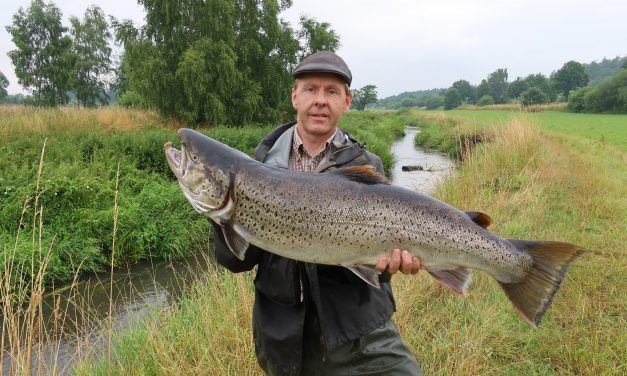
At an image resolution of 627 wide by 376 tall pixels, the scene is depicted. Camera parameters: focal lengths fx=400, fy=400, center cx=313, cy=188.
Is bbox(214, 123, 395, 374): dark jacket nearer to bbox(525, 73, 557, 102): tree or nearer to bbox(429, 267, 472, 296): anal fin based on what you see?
bbox(429, 267, 472, 296): anal fin

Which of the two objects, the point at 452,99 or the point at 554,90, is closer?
the point at 554,90

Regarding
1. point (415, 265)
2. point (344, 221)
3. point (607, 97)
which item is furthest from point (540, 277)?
point (607, 97)

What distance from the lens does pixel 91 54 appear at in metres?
38.1

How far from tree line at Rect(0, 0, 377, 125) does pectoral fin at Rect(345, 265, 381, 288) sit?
18338 millimetres

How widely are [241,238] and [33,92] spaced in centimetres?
3943

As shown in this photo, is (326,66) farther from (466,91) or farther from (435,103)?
(466,91)

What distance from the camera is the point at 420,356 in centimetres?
359

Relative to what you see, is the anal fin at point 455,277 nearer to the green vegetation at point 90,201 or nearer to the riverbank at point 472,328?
the riverbank at point 472,328

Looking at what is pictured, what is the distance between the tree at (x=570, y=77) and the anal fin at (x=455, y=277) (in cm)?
12327

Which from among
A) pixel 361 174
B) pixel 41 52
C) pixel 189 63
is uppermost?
pixel 41 52

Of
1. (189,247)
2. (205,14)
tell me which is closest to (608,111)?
(205,14)

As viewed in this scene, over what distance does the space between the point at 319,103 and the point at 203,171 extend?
74 centimetres

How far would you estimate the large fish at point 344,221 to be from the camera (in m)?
2.02

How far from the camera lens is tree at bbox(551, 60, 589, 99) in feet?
336
